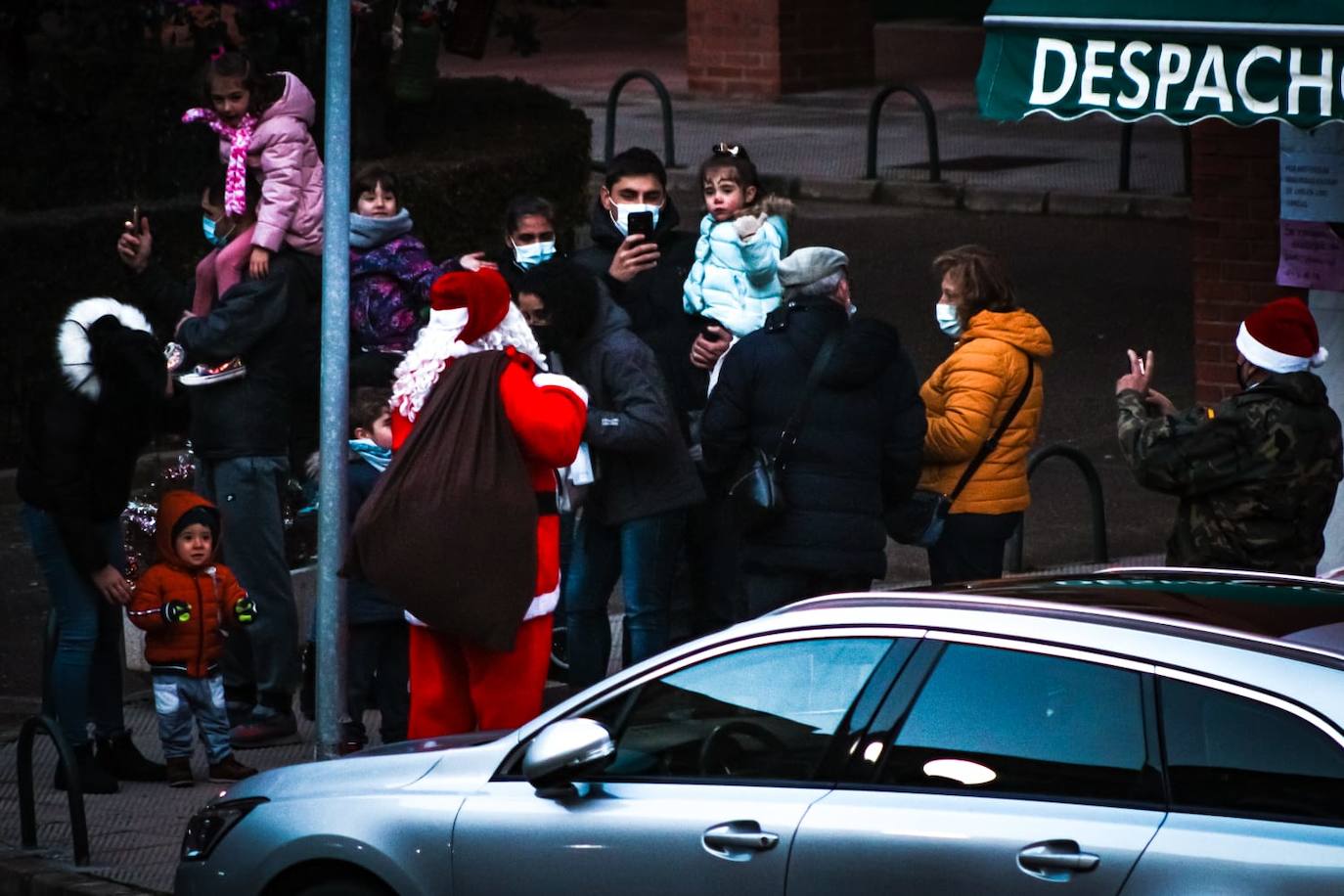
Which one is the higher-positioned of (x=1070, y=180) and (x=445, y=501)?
(x=1070, y=180)

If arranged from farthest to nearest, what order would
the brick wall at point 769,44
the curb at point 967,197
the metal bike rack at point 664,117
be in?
the brick wall at point 769,44 < the metal bike rack at point 664,117 < the curb at point 967,197

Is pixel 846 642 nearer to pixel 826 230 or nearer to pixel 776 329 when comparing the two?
pixel 776 329

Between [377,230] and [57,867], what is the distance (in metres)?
2.68

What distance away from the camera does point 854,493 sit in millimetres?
7445

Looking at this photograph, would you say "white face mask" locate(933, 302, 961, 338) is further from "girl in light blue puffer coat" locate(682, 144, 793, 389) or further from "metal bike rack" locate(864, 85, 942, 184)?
"metal bike rack" locate(864, 85, 942, 184)

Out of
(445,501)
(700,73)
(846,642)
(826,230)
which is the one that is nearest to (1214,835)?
(846,642)

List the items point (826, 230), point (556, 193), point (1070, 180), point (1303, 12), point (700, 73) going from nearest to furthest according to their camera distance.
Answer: point (1303, 12), point (556, 193), point (826, 230), point (1070, 180), point (700, 73)

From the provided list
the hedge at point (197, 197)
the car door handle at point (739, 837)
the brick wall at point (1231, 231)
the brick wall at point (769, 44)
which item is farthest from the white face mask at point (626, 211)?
the brick wall at point (769, 44)

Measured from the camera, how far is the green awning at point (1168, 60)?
26.6ft

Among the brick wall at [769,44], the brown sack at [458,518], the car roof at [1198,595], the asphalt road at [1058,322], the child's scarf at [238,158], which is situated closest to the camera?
the car roof at [1198,595]

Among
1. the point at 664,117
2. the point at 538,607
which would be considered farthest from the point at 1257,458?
the point at 664,117

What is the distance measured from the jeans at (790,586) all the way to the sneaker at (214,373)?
2.04 meters

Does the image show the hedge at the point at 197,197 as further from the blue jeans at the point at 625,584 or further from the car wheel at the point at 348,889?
the car wheel at the point at 348,889

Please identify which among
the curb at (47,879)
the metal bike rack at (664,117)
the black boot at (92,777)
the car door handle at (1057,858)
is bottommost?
the curb at (47,879)
